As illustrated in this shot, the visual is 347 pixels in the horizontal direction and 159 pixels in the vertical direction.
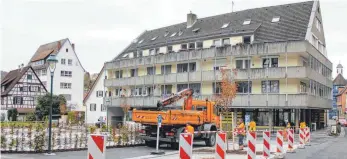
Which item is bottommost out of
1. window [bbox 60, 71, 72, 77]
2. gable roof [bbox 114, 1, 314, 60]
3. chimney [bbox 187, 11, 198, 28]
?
window [bbox 60, 71, 72, 77]

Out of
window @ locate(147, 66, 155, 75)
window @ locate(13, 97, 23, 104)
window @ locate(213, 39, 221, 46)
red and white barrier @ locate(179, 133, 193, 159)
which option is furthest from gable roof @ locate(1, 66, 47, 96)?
red and white barrier @ locate(179, 133, 193, 159)

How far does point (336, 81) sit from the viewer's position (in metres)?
122

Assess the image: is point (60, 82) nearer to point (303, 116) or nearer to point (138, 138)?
point (303, 116)

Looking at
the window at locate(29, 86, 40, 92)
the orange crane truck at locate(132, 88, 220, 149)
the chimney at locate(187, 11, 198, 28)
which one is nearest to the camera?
the orange crane truck at locate(132, 88, 220, 149)

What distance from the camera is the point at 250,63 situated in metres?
45.1

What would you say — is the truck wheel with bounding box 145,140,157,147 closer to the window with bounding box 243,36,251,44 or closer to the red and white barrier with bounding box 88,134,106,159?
the red and white barrier with bounding box 88,134,106,159

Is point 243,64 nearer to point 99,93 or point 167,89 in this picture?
point 167,89

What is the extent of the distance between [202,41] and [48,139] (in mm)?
33146

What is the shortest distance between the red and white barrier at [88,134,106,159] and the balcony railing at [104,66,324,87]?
35836 mm

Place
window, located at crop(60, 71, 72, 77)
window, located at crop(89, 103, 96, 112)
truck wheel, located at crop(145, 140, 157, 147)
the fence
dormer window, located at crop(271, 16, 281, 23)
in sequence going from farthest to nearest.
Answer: window, located at crop(60, 71, 72, 77) < window, located at crop(89, 103, 96, 112) < dormer window, located at crop(271, 16, 281, 23) < truck wheel, located at crop(145, 140, 157, 147) < the fence

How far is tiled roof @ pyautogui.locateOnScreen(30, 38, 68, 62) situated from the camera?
7756cm

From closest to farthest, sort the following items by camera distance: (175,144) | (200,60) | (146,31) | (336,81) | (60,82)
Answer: (175,144) < (200,60) < (146,31) < (60,82) < (336,81)

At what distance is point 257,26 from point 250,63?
4397 mm

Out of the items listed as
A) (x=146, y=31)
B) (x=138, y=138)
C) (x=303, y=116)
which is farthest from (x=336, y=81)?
(x=138, y=138)
